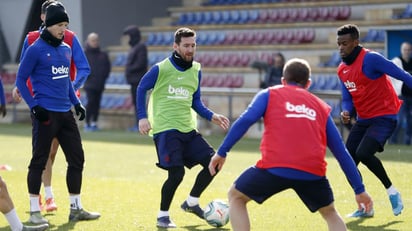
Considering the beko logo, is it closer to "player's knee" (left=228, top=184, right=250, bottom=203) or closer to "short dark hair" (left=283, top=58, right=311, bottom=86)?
"short dark hair" (left=283, top=58, right=311, bottom=86)

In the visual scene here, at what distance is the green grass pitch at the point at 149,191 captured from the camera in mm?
9559

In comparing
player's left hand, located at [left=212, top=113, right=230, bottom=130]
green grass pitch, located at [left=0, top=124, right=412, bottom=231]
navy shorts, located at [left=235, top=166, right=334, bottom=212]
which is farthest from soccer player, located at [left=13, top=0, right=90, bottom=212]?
navy shorts, located at [left=235, top=166, right=334, bottom=212]

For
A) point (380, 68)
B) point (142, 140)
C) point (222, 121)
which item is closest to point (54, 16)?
point (222, 121)

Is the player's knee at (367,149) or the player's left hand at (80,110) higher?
the player's left hand at (80,110)

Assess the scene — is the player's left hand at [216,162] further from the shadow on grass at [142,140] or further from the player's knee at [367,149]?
the shadow on grass at [142,140]

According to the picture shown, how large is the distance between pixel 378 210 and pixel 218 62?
1377cm

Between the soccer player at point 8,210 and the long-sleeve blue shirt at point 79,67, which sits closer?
the soccer player at point 8,210

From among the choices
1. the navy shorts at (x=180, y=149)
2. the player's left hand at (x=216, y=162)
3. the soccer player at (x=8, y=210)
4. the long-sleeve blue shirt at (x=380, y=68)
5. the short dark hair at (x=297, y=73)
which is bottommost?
the soccer player at (x=8, y=210)

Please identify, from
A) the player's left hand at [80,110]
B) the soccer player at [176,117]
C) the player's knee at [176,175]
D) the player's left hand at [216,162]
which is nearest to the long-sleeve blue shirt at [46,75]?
the player's left hand at [80,110]

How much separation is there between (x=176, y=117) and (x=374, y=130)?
2.15 m

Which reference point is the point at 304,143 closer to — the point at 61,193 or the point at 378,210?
the point at 378,210

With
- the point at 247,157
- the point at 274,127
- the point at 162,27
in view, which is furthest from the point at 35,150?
the point at 162,27

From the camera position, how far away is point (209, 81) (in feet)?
77.0

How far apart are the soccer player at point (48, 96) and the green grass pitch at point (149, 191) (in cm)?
65
